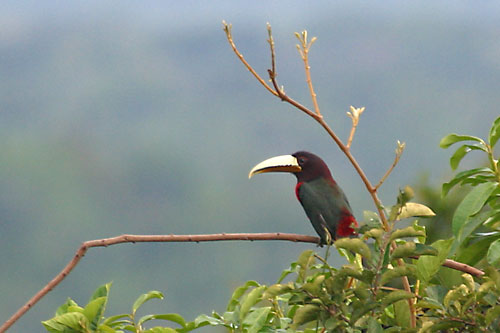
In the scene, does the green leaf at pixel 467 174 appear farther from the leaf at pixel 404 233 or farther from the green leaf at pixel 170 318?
the green leaf at pixel 170 318

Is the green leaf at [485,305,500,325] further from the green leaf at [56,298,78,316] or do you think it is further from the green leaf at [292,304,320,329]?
the green leaf at [56,298,78,316]

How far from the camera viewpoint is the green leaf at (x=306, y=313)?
1.56 meters

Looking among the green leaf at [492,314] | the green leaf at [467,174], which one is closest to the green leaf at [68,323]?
the green leaf at [492,314]

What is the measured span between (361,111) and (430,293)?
2.37 ft

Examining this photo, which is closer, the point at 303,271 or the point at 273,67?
the point at 303,271

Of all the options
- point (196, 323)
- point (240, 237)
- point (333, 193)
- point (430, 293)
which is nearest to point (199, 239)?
point (240, 237)

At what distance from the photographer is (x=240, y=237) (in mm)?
2131

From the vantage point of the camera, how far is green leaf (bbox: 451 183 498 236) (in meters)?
1.92

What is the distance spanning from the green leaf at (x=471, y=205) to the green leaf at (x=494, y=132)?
282 mm

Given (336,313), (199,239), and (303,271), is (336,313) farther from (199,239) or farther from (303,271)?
(199,239)

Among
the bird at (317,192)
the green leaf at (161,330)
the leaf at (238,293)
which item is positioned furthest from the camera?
the bird at (317,192)

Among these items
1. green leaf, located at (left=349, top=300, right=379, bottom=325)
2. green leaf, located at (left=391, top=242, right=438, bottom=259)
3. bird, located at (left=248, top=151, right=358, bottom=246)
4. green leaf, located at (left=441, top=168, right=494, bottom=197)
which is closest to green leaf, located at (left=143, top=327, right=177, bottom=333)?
green leaf, located at (left=349, top=300, right=379, bottom=325)

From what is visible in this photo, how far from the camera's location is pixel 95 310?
6.04 feet

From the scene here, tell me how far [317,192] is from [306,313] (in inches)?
108
